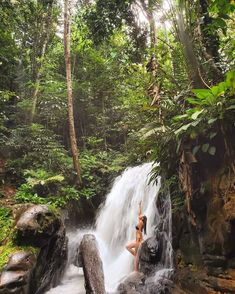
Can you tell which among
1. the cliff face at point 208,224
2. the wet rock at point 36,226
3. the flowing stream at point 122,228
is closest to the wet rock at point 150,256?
the flowing stream at point 122,228

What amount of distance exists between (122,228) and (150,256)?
2.88 m

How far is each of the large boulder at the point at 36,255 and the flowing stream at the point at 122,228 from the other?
37cm

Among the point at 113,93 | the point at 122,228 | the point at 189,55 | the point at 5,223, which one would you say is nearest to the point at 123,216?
the point at 122,228

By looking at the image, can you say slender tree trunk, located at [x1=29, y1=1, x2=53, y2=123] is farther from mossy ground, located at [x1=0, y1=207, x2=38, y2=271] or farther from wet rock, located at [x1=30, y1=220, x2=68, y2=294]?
wet rock, located at [x1=30, y1=220, x2=68, y2=294]

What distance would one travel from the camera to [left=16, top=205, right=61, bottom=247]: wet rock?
6.35 meters

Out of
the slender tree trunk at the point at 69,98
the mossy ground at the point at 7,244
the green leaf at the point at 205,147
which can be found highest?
the slender tree trunk at the point at 69,98

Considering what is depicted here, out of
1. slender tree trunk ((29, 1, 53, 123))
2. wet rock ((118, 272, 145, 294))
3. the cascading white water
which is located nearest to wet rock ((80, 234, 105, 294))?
wet rock ((118, 272, 145, 294))

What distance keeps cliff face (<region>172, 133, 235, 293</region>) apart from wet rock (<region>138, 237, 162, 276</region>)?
0.93 metres

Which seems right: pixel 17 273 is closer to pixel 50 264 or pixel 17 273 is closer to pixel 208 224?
pixel 50 264

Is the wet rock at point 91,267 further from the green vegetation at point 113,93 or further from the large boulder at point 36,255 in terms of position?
the green vegetation at point 113,93

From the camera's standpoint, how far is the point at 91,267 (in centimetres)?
582

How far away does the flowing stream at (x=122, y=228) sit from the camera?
632cm

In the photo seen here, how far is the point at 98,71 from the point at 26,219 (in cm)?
1007

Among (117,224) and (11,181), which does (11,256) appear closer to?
(117,224)
